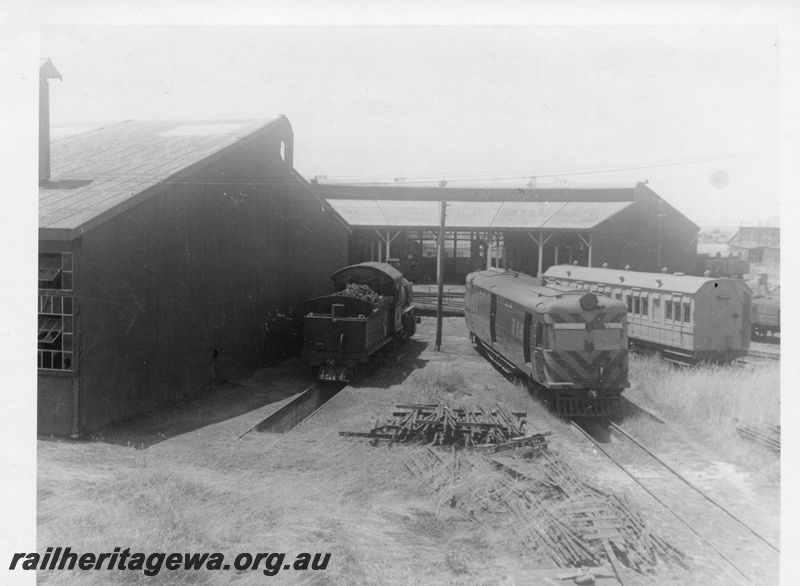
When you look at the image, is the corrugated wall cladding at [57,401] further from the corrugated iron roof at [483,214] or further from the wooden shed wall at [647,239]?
the wooden shed wall at [647,239]

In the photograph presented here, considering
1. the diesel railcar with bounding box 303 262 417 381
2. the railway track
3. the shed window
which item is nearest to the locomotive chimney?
the shed window

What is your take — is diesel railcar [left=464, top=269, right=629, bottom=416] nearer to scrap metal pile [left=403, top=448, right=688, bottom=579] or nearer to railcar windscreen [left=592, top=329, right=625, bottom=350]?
railcar windscreen [left=592, top=329, right=625, bottom=350]

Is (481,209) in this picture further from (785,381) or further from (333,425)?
(785,381)

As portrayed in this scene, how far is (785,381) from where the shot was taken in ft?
20.3

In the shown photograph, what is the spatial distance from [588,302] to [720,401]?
3685 millimetres

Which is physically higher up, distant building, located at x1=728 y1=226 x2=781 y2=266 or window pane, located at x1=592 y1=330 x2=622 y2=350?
distant building, located at x1=728 y1=226 x2=781 y2=266

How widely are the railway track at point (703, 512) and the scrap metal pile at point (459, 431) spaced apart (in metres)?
1.58

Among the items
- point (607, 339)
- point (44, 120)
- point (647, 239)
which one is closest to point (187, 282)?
point (44, 120)

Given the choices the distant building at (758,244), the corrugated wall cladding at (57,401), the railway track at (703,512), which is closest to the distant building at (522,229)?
the distant building at (758,244)

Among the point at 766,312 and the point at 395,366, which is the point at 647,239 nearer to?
the point at 766,312

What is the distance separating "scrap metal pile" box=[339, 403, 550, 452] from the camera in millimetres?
9609

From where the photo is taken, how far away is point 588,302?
38.1 feet

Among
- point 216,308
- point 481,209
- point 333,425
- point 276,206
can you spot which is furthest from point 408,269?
point 333,425

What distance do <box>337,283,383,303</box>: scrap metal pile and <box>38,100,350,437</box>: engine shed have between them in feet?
7.15
